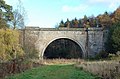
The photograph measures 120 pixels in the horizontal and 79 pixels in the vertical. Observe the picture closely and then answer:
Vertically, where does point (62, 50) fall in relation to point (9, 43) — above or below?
above

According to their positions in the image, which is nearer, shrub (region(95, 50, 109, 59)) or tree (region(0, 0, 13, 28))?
tree (region(0, 0, 13, 28))

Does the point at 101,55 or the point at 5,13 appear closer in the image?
the point at 5,13

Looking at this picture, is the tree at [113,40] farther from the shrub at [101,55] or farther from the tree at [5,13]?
the tree at [5,13]

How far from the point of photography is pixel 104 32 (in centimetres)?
5259

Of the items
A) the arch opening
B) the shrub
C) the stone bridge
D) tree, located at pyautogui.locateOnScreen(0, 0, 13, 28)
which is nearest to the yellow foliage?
tree, located at pyautogui.locateOnScreen(0, 0, 13, 28)

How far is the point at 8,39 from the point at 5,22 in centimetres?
711

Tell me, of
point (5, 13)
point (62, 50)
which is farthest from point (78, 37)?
point (5, 13)

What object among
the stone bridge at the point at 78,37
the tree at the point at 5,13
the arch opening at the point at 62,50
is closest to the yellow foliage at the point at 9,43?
the tree at the point at 5,13

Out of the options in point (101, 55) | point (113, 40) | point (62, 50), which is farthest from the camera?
Result: point (62, 50)

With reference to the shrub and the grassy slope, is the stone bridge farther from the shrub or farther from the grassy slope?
the grassy slope

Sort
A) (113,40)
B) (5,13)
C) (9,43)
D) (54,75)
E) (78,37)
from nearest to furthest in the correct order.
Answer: (54,75) → (9,43) → (5,13) → (113,40) → (78,37)

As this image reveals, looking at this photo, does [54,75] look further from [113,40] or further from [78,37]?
[78,37]

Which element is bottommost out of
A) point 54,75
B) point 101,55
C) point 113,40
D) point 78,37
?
point 54,75

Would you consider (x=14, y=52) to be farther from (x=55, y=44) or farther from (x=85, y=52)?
(x=55, y=44)
